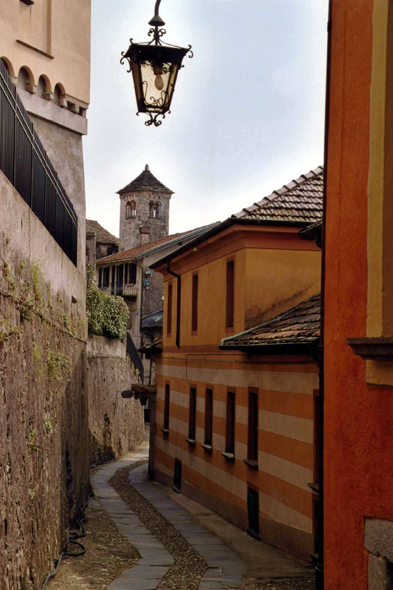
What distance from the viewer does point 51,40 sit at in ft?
66.3

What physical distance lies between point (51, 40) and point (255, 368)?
10.4 metres

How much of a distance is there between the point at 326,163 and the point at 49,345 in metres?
5.52

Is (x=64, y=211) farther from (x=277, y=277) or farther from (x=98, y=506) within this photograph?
(x=98, y=506)

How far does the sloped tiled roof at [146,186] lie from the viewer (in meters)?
75.9

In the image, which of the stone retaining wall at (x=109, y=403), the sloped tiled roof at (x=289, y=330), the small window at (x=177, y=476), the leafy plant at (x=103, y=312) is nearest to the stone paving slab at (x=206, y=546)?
the small window at (x=177, y=476)

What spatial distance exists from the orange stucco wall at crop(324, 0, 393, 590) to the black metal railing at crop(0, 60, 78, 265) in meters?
3.48

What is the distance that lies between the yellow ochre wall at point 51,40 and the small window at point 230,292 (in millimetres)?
6786

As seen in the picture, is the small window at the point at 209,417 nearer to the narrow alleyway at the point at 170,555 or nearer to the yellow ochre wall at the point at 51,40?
the narrow alleyway at the point at 170,555

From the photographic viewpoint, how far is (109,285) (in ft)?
197

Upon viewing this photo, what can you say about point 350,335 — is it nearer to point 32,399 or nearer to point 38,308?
point 32,399

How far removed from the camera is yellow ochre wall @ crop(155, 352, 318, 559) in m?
12.8

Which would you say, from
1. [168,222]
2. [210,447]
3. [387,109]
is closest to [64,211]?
[210,447]

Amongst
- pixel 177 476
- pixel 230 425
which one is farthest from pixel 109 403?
pixel 230 425

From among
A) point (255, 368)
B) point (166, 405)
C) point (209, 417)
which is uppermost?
point (255, 368)
